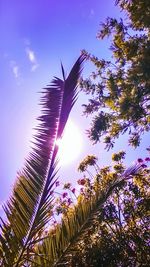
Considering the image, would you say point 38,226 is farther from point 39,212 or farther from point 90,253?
point 90,253

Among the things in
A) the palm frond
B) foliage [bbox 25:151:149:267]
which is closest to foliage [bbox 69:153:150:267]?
foliage [bbox 25:151:149:267]

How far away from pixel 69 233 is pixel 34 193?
75cm

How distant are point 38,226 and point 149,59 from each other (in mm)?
6207

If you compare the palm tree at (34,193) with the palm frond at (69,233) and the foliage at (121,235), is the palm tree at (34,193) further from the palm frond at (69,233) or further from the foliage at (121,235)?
the foliage at (121,235)

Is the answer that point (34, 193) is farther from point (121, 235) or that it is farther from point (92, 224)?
point (121, 235)

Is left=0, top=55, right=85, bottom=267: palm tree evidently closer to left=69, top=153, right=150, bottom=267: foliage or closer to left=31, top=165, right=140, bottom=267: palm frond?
left=31, top=165, right=140, bottom=267: palm frond

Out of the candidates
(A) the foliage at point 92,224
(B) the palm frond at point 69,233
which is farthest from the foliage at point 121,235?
(B) the palm frond at point 69,233

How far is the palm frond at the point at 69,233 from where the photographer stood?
456 centimetres

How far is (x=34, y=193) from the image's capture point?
4.45 meters

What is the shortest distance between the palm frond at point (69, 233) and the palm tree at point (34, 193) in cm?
20

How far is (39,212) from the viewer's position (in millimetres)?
4391

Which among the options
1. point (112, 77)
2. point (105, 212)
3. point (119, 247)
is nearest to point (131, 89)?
point (112, 77)

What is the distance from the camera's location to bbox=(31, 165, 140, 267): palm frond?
456 centimetres

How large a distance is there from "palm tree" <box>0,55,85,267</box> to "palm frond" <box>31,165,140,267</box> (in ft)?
0.67
